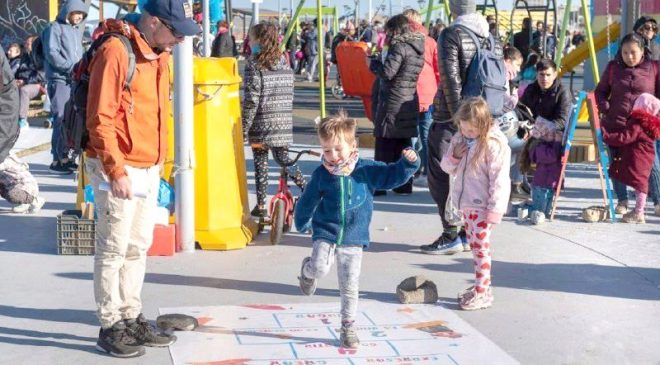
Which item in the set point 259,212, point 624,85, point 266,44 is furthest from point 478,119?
point 624,85

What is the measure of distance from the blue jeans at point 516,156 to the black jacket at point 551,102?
1.27ft

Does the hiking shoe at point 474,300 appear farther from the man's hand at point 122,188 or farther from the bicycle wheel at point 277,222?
the man's hand at point 122,188

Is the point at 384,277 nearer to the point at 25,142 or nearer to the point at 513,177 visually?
the point at 513,177

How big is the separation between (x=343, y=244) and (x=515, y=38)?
16279mm

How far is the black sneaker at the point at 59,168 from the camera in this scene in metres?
13.1

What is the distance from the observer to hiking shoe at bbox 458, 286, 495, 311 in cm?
700

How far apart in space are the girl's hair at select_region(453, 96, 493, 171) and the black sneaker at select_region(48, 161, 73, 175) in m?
7.16

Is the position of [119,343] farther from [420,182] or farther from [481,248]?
[420,182]

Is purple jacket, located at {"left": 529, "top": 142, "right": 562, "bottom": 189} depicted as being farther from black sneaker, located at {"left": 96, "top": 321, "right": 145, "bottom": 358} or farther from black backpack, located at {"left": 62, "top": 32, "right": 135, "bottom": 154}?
black backpack, located at {"left": 62, "top": 32, "right": 135, "bottom": 154}

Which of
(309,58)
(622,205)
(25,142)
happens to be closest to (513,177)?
(622,205)

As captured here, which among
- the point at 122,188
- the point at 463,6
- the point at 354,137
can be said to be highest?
the point at 463,6

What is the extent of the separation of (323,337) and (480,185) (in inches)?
58.2

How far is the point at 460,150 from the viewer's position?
7164 millimetres

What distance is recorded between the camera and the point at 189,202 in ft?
27.7
